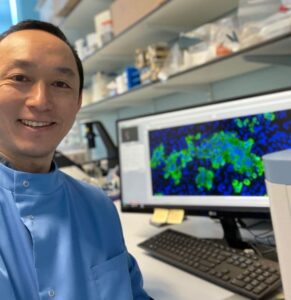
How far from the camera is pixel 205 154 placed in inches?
39.5

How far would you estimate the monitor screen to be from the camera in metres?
0.87

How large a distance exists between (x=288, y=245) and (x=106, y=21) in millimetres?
1860

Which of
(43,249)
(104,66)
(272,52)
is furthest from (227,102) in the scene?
(104,66)

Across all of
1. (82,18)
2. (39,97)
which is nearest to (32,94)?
(39,97)

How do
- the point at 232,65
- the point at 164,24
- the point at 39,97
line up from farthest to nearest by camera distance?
1. the point at 164,24
2. the point at 232,65
3. the point at 39,97

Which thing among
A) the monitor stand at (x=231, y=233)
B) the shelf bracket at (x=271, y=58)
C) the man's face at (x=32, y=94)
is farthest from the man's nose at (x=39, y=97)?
the shelf bracket at (x=271, y=58)

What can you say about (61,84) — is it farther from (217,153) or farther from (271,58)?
(271,58)

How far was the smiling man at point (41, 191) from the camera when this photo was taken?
0.63 metres

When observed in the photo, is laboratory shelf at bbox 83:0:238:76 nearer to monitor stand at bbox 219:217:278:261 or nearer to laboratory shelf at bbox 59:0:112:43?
laboratory shelf at bbox 59:0:112:43

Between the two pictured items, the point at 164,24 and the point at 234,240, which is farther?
the point at 164,24

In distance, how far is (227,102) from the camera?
0.94 metres

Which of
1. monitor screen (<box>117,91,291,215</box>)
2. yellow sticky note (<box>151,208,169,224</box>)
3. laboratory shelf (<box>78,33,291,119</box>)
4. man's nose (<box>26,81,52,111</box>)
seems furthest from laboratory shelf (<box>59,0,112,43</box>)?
man's nose (<box>26,81,52,111</box>)

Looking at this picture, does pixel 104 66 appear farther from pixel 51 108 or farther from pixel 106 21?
pixel 51 108

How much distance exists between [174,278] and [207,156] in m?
0.37
